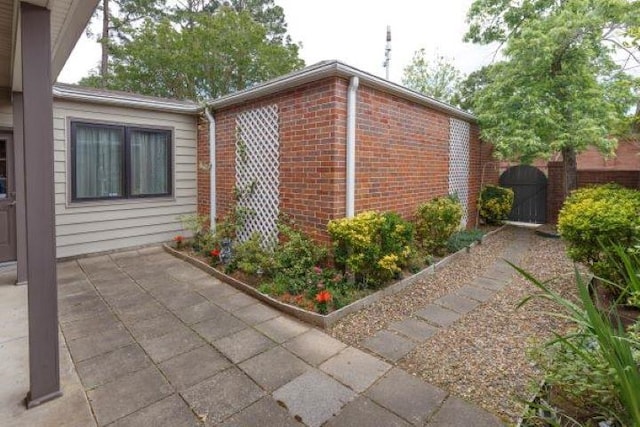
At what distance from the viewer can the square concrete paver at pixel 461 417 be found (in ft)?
6.73

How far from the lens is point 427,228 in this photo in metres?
5.68

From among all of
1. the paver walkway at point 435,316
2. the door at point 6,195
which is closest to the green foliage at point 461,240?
the paver walkway at point 435,316

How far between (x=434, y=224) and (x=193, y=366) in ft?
14.3

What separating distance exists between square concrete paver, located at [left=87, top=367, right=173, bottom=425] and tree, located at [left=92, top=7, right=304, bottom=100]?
1377 centimetres

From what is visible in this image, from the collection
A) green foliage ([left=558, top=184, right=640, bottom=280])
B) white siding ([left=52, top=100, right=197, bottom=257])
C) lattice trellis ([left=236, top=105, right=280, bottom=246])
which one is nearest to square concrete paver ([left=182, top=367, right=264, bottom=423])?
lattice trellis ([left=236, top=105, right=280, bottom=246])

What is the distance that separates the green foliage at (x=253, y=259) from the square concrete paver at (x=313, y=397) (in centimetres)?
218

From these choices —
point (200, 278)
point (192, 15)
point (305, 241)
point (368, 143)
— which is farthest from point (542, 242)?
point (192, 15)

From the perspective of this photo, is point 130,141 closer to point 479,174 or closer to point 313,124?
point 313,124

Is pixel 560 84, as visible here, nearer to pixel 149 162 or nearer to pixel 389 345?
pixel 389 345

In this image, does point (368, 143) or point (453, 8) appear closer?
point (368, 143)

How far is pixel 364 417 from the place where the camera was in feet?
6.88

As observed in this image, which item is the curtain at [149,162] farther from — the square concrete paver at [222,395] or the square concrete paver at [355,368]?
the square concrete paver at [355,368]

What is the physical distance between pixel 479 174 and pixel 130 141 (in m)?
8.05

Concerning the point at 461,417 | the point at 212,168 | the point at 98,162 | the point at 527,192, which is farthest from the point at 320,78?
the point at 527,192
